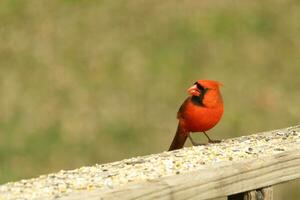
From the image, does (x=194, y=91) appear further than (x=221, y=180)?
Yes

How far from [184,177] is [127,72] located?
330 inches

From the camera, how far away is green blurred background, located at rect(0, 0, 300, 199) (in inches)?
454

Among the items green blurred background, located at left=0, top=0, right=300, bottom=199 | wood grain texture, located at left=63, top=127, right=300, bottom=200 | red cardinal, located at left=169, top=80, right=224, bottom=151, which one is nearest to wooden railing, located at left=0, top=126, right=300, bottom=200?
wood grain texture, located at left=63, top=127, right=300, bottom=200

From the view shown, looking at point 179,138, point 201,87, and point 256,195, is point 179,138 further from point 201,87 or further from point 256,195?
point 256,195

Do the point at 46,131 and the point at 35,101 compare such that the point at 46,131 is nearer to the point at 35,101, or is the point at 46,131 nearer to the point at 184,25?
the point at 35,101

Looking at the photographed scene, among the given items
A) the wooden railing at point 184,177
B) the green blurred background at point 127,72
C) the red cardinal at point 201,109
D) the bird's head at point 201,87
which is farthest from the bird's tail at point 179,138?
the green blurred background at point 127,72

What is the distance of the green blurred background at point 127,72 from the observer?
1154 centimetres

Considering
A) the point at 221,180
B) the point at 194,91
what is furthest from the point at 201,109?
the point at 221,180

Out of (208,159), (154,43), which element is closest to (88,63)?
(154,43)

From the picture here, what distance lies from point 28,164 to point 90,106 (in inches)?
59.6

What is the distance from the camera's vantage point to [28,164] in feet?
35.8

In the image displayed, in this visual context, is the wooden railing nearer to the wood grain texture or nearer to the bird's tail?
the wood grain texture

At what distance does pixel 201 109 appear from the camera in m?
5.46

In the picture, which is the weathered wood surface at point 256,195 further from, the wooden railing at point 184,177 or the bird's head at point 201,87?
the bird's head at point 201,87
